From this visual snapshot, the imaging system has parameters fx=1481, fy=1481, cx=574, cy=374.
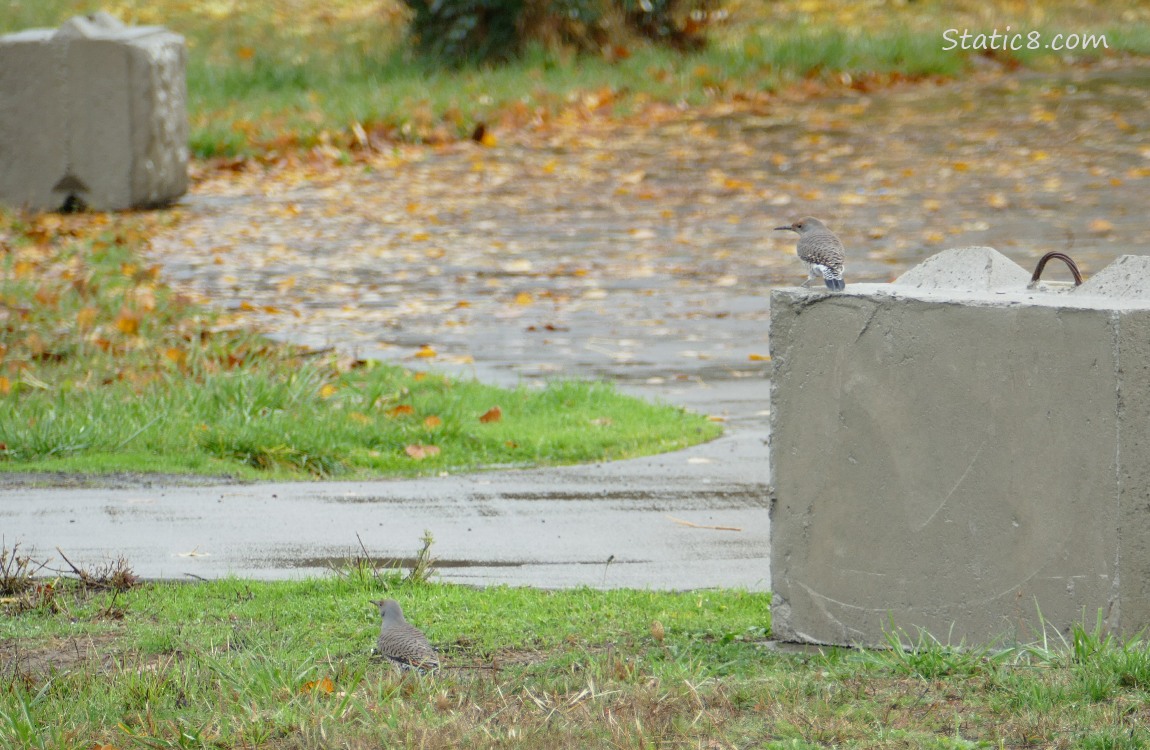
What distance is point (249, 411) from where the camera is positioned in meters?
7.66

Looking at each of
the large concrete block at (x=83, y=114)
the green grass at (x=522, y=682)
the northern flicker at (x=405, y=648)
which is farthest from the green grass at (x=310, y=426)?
the large concrete block at (x=83, y=114)

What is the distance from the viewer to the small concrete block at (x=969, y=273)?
462 cm

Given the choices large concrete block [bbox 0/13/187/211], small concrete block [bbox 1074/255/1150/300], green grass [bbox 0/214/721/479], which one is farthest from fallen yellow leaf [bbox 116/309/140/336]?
small concrete block [bbox 1074/255/1150/300]

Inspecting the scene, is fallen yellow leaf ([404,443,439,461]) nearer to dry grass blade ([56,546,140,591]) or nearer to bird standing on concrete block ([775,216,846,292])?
dry grass blade ([56,546,140,591])

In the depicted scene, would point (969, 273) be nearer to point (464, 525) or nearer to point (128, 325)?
point (464, 525)

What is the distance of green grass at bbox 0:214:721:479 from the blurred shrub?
34.5ft

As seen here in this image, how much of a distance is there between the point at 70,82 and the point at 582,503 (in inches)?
350

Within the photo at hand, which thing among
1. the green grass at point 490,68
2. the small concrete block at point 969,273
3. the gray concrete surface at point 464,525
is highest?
the green grass at point 490,68

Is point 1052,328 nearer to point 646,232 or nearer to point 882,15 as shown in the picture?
point 646,232

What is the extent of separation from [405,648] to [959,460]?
5.55ft

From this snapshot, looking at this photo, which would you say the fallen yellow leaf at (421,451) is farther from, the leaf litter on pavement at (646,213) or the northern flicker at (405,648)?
the northern flicker at (405,648)

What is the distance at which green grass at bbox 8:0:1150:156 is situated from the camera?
1714 cm

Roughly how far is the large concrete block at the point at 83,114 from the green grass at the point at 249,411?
418 centimetres

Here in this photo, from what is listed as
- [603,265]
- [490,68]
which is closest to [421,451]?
[603,265]
